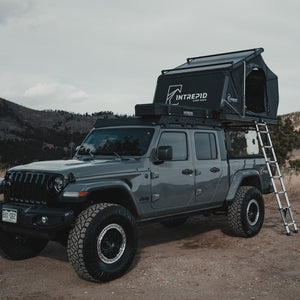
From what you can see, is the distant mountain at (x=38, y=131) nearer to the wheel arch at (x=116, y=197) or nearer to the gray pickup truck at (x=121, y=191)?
the gray pickup truck at (x=121, y=191)

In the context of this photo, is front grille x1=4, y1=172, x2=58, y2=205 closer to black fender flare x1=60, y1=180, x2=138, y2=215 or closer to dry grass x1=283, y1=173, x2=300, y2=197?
black fender flare x1=60, y1=180, x2=138, y2=215

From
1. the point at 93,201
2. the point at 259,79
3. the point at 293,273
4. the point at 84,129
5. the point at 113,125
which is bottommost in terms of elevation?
the point at 293,273

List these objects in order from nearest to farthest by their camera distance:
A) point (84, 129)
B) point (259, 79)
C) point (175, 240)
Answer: point (175, 240), point (259, 79), point (84, 129)

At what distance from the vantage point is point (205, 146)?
281 inches

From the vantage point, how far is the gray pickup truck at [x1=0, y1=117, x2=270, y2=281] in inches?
197

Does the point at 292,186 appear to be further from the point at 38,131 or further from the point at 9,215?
the point at 38,131

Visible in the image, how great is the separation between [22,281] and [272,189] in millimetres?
5597

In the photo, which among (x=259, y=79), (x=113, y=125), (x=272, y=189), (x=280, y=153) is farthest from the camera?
(x=280, y=153)

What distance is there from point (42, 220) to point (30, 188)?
0.58 m

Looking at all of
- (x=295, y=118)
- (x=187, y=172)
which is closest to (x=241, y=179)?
(x=187, y=172)

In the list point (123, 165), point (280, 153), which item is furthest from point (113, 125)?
point (280, 153)

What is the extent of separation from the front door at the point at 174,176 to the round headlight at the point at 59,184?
1.41 metres

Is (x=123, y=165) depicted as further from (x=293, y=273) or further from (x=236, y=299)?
(x=293, y=273)

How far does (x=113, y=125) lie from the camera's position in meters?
6.75
